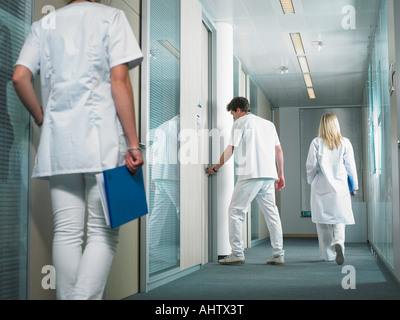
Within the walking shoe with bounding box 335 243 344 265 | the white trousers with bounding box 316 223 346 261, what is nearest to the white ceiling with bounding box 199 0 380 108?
the white trousers with bounding box 316 223 346 261

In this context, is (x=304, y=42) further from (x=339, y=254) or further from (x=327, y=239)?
(x=339, y=254)

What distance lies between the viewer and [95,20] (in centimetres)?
183

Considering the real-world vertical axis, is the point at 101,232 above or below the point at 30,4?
below

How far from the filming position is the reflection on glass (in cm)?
338

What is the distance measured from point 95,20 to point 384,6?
10.1ft

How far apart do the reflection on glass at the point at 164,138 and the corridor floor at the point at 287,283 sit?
0.27 meters

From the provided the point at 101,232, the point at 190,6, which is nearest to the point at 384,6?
the point at 190,6

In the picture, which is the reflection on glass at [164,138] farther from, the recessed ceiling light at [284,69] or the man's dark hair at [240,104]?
the recessed ceiling light at [284,69]

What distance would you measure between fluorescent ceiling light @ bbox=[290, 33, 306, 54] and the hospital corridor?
3 centimetres

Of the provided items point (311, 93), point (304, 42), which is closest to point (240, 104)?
point (304, 42)

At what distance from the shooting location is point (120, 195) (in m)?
1.77

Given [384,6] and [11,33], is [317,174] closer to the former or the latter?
[384,6]

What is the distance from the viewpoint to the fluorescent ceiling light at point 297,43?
5.71 m

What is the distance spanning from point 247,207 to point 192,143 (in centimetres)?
79
